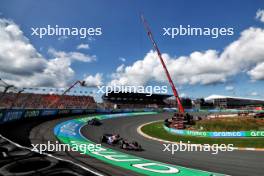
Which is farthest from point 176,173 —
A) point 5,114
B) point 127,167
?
point 5,114

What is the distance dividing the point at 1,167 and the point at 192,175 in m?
8.03

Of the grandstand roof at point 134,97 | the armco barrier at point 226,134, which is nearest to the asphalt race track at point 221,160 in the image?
the armco barrier at point 226,134

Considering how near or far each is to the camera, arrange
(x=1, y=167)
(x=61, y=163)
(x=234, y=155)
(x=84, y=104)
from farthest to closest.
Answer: (x=84, y=104), (x=234, y=155), (x=61, y=163), (x=1, y=167)

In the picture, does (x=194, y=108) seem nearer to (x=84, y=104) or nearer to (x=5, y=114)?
(x=84, y=104)

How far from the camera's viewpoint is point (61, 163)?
8.02 meters

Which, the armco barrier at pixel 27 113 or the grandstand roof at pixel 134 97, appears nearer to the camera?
the armco barrier at pixel 27 113
